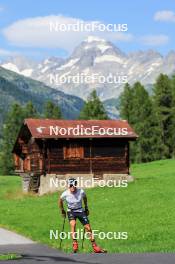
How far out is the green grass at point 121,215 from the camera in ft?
67.1

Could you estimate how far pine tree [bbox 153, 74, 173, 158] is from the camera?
9244cm

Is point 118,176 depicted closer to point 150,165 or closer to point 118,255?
point 150,165

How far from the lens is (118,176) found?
5072 centimetres

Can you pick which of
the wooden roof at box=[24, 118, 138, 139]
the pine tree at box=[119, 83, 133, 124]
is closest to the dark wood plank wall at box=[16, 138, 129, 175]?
the wooden roof at box=[24, 118, 138, 139]

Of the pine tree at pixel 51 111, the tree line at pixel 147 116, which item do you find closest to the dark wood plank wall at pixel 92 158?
the tree line at pixel 147 116

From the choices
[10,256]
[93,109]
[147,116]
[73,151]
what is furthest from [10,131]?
[10,256]

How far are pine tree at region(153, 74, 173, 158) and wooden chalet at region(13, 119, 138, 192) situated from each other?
40497 millimetres

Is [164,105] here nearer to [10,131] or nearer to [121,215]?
[10,131]

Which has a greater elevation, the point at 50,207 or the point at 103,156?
the point at 103,156

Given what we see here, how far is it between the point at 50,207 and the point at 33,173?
14817 millimetres

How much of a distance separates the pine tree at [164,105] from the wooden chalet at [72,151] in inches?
1594

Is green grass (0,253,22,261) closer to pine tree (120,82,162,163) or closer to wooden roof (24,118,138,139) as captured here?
wooden roof (24,118,138,139)

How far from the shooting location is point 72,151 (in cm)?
4981

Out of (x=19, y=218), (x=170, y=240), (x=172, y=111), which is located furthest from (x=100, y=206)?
(x=172, y=111)
